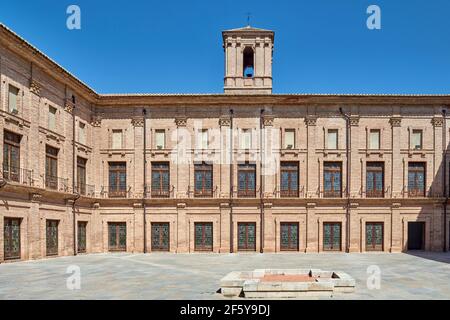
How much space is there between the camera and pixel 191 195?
1293 inches

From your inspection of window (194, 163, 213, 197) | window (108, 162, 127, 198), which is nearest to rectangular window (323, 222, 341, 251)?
window (194, 163, 213, 197)

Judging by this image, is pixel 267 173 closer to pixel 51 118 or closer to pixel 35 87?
pixel 51 118

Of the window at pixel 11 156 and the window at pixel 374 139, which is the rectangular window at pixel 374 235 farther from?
the window at pixel 11 156

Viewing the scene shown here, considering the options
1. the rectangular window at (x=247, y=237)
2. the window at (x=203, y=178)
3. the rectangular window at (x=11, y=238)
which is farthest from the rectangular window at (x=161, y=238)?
the rectangular window at (x=11, y=238)

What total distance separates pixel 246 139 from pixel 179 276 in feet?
51.2

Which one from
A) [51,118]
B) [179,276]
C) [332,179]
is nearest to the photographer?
[179,276]

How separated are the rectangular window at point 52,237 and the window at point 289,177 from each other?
1541 cm

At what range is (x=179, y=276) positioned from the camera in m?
19.1

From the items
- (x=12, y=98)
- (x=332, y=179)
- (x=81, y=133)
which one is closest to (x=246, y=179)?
(x=332, y=179)

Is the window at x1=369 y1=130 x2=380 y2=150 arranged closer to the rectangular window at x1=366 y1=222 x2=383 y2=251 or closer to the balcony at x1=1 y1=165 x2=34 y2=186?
the rectangular window at x1=366 y1=222 x2=383 y2=251

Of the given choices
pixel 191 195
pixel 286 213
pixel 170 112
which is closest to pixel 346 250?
pixel 286 213

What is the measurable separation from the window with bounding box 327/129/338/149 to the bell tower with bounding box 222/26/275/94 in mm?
5814

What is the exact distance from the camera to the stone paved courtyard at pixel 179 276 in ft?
48.3

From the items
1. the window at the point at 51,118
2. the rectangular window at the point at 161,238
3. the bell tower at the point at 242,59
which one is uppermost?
the bell tower at the point at 242,59
